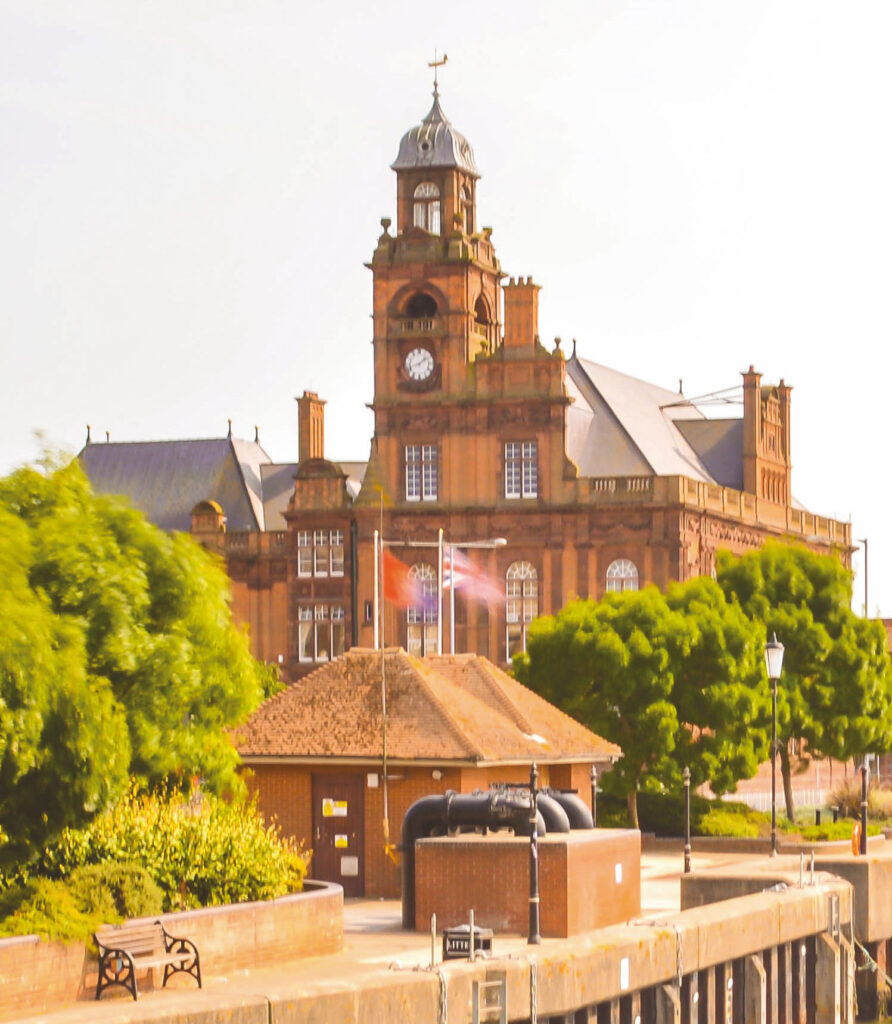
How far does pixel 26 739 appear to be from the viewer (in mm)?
31438

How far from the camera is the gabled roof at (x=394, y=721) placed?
48.9 meters

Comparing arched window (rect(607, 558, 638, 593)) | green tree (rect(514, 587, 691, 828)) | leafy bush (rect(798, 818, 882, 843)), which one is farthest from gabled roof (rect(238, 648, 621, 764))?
arched window (rect(607, 558, 638, 593))

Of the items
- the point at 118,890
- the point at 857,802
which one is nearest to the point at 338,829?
the point at 118,890

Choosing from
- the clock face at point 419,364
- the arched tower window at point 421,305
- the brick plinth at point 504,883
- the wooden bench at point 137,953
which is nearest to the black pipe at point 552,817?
the brick plinth at point 504,883

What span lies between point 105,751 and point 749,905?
11250 millimetres

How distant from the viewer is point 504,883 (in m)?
40.1

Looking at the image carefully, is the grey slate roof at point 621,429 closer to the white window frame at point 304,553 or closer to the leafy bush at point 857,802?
the white window frame at point 304,553

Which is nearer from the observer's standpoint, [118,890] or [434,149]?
[118,890]

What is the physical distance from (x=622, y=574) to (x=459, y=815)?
61309 mm

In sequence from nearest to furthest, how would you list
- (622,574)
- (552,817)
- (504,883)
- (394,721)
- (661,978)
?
(661,978) → (504,883) → (552,817) → (394,721) → (622,574)

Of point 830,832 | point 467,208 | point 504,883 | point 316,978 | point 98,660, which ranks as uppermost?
point 467,208

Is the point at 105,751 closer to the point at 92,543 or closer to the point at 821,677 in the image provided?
the point at 92,543

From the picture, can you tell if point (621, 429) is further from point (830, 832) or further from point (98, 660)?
point (98, 660)

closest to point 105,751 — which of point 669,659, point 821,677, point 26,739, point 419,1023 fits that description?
point 26,739
